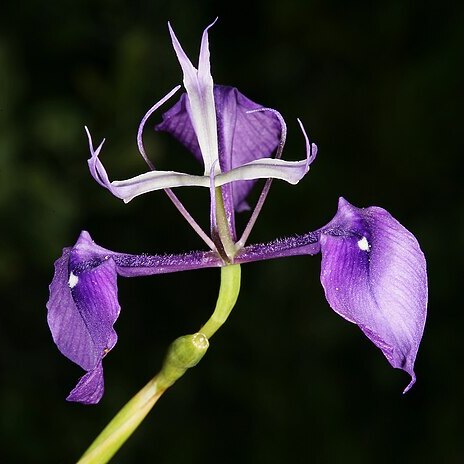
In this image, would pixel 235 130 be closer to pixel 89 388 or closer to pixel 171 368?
pixel 171 368

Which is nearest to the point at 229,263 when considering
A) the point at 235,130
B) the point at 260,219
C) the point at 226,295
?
the point at 226,295

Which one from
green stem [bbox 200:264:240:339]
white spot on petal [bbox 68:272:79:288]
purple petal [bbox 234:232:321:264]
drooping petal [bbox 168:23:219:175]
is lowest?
green stem [bbox 200:264:240:339]

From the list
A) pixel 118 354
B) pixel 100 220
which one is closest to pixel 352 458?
pixel 118 354

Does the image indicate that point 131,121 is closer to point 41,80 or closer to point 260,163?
→ point 41,80

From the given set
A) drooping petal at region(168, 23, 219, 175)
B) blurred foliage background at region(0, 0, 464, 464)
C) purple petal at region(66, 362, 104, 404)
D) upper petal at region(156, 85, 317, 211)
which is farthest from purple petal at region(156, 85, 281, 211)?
blurred foliage background at region(0, 0, 464, 464)

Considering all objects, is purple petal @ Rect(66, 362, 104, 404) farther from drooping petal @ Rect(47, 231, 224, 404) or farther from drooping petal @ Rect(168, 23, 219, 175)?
drooping petal @ Rect(168, 23, 219, 175)

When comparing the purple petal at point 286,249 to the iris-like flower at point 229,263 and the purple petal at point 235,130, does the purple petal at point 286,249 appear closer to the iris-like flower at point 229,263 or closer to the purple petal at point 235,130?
the iris-like flower at point 229,263
